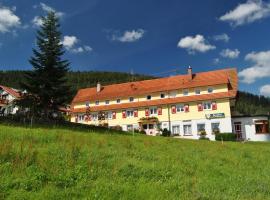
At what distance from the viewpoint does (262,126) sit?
153ft

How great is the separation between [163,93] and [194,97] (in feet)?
19.1

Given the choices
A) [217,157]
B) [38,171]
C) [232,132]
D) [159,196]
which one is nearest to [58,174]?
[38,171]

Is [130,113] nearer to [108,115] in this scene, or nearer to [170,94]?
[108,115]

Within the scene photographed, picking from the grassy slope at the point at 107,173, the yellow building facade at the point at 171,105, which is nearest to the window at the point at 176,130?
the yellow building facade at the point at 171,105

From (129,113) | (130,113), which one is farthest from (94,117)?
(130,113)

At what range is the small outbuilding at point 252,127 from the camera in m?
46.6

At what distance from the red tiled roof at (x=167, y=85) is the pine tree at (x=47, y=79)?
21293 millimetres

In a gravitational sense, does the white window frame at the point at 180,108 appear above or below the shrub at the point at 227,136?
above

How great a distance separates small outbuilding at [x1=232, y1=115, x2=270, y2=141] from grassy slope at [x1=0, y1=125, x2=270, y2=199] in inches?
1308

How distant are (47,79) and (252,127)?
2886 cm

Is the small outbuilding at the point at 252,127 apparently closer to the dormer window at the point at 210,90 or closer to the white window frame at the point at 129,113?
the dormer window at the point at 210,90

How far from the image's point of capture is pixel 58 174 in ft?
31.5

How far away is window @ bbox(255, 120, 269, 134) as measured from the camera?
46688mm

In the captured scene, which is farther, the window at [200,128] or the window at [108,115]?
the window at [108,115]
